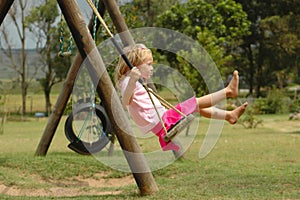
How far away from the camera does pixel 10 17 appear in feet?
103

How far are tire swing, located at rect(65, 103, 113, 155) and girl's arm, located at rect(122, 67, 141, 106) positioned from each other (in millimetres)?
1855

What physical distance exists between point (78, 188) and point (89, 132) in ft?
2.70

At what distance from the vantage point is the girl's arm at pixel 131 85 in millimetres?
5008

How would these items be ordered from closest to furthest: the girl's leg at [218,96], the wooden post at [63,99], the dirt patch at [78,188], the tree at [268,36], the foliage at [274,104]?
the girl's leg at [218,96], the dirt patch at [78,188], the wooden post at [63,99], the foliage at [274,104], the tree at [268,36]

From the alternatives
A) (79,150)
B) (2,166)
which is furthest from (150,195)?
(2,166)

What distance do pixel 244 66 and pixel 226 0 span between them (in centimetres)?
1142

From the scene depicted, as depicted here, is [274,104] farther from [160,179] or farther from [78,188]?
[78,188]

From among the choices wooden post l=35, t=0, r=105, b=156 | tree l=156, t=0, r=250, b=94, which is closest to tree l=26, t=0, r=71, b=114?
tree l=156, t=0, r=250, b=94

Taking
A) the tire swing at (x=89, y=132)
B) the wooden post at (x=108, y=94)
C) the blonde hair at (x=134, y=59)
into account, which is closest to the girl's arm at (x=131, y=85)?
the blonde hair at (x=134, y=59)

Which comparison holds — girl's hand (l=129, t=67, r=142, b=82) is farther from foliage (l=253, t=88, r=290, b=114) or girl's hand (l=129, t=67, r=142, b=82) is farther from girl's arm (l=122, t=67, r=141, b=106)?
foliage (l=253, t=88, r=290, b=114)

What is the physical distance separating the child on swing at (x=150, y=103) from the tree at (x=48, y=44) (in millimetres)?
27428

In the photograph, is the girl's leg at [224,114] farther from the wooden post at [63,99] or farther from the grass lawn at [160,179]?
the wooden post at [63,99]

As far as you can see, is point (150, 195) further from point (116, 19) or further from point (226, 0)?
point (226, 0)

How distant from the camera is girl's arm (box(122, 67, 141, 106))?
16.4ft
